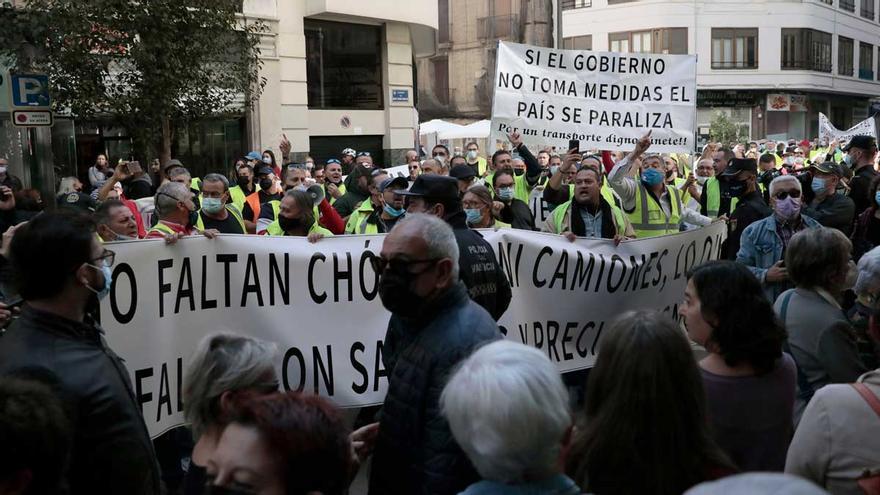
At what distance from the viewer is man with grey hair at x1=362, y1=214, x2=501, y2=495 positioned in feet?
9.47

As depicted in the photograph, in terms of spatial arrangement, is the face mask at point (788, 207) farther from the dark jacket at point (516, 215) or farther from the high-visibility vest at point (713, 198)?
the high-visibility vest at point (713, 198)

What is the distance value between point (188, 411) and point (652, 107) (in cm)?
745

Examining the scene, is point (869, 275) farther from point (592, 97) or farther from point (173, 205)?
point (592, 97)

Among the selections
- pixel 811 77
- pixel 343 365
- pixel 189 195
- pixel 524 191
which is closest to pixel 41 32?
pixel 189 195

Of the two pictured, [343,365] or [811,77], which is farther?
[811,77]

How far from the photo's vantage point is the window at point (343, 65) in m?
22.5

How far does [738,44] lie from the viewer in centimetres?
4722

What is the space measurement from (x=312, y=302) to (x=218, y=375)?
8.66ft

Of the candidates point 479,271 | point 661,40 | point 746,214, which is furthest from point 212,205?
point 661,40

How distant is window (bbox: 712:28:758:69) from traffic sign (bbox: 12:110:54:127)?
141ft

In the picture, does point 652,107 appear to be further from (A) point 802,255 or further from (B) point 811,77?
(B) point 811,77

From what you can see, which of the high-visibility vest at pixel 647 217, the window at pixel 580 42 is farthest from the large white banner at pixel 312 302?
the window at pixel 580 42

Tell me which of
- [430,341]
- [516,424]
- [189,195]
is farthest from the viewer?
[189,195]

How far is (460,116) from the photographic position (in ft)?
135
